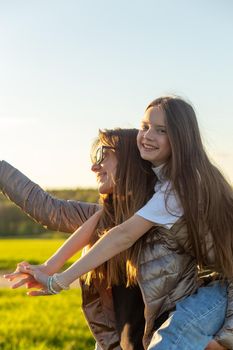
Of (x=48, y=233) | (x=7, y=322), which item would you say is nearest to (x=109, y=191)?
(x=7, y=322)

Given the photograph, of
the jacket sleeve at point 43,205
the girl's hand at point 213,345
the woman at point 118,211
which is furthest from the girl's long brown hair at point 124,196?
the girl's hand at point 213,345

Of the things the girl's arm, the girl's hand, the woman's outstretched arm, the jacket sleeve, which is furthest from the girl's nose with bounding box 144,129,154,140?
the girl's hand

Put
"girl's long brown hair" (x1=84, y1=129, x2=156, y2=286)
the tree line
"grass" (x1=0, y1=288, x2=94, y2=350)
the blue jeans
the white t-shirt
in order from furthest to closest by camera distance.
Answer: the tree line → "grass" (x1=0, y1=288, x2=94, y2=350) → "girl's long brown hair" (x1=84, y1=129, x2=156, y2=286) → the white t-shirt → the blue jeans

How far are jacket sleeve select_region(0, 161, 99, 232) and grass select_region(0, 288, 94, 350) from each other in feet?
9.91

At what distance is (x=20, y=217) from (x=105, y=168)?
40.8 m

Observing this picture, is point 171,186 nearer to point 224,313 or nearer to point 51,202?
point 224,313

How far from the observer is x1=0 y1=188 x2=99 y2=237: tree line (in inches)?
1610

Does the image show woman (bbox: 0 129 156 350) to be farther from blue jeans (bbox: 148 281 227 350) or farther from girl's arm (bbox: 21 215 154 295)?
blue jeans (bbox: 148 281 227 350)

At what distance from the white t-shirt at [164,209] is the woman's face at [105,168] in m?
0.35

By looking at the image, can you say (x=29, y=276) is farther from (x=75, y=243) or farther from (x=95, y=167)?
(x=95, y=167)

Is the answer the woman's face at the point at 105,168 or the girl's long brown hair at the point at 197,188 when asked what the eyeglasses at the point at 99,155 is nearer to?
the woman's face at the point at 105,168

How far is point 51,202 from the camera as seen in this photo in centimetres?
431

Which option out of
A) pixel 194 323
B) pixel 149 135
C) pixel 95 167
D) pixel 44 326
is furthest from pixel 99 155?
pixel 44 326

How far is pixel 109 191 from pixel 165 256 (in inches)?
19.2
